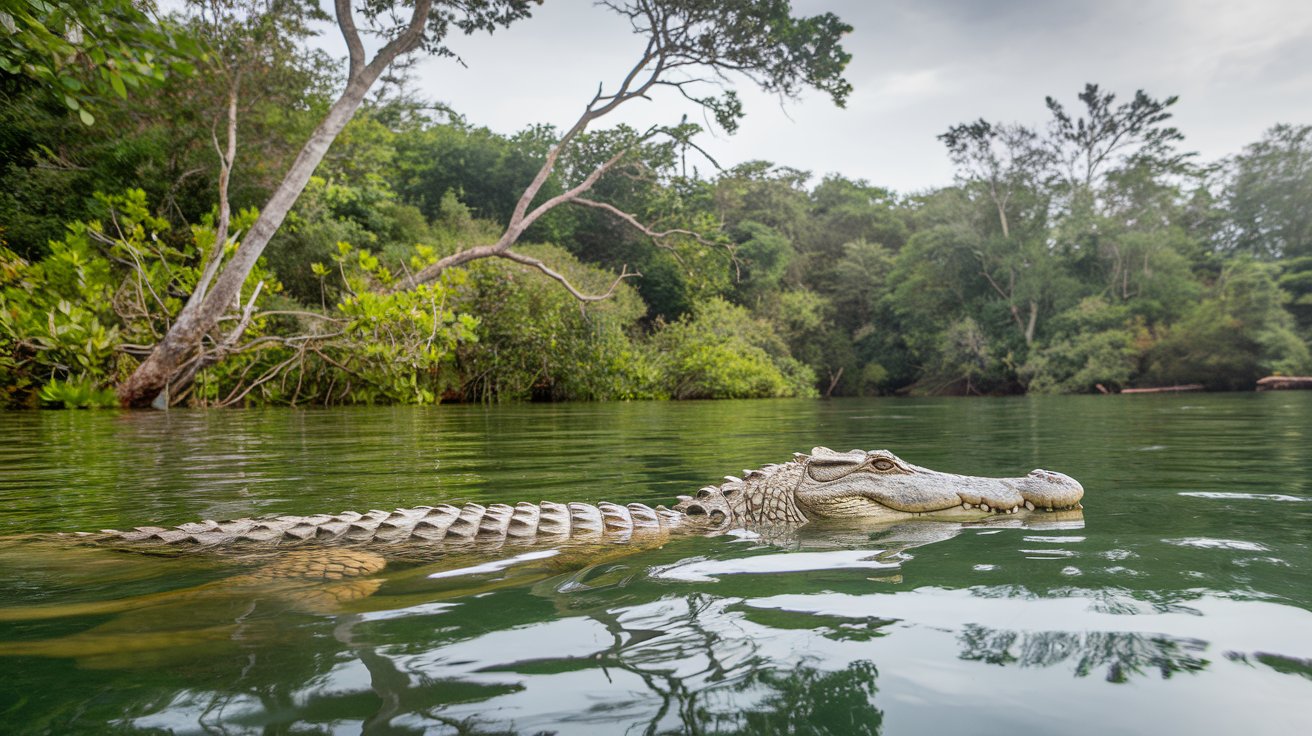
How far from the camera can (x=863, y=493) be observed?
3.45 m

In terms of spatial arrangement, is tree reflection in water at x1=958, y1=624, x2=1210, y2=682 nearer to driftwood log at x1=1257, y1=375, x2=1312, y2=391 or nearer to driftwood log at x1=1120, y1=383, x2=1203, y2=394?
driftwood log at x1=1257, y1=375, x2=1312, y2=391

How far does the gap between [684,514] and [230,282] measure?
1003 cm

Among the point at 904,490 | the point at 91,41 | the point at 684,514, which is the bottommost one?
the point at 684,514

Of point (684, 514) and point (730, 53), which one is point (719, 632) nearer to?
point (684, 514)

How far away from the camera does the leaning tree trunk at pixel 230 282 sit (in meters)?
10.8

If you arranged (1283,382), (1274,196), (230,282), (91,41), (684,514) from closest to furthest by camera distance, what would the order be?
(684,514), (91,41), (230,282), (1283,382), (1274,196)

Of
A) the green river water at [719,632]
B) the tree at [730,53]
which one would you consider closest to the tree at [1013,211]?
the tree at [730,53]

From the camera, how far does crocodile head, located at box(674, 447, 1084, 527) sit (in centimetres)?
327

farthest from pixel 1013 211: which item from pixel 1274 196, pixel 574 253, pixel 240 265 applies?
pixel 240 265

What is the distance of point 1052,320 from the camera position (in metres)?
31.1

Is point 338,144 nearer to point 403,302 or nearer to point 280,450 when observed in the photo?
point 403,302

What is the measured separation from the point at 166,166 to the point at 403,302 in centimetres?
606

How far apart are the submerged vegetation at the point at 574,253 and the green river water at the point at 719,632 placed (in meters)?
4.27

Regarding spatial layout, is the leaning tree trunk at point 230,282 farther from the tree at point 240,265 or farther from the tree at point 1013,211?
the tree at point 1013,211
